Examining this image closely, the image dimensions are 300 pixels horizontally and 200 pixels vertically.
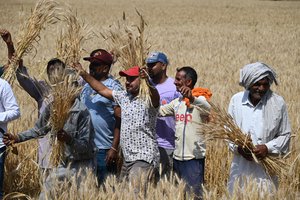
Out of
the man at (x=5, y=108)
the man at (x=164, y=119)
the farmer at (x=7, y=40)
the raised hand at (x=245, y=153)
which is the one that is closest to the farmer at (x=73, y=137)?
the man at (x=5, y=108)

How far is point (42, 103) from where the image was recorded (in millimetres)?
4891

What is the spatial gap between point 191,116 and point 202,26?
920 inches

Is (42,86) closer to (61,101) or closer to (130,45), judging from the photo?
(61,101)

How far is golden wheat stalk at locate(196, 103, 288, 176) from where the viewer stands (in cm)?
421

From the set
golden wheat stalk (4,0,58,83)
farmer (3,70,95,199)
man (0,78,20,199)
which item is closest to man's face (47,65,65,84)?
farmer (3,70,95,199)

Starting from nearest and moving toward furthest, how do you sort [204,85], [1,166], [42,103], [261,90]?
[261,90]
[1,166]
[42,103]
[204,85]

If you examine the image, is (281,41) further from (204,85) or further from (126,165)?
(126,165)

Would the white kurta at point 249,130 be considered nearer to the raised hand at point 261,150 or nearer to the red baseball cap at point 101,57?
the raised hand at point 261,150

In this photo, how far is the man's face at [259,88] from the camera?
4.18 m

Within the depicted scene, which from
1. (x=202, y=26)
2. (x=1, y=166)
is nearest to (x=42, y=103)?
(x=1, y=166)

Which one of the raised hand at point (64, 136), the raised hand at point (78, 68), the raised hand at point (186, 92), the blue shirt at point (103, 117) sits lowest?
the raised hand at point (64, 136)

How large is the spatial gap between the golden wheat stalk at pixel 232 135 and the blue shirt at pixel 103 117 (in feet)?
3.43

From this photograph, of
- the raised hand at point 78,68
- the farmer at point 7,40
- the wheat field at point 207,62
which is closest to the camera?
the wheat field at point 207,62

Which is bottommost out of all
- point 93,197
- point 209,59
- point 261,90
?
point 93,197
